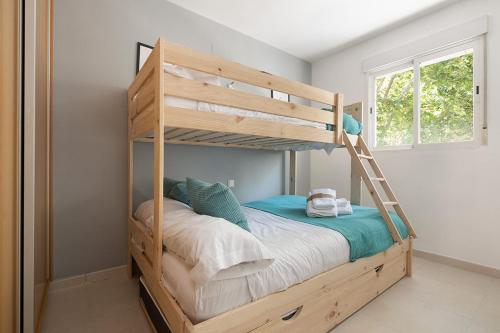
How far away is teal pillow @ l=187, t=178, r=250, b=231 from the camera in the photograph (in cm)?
137

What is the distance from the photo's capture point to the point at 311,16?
2705mm

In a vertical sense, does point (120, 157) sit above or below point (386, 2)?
below

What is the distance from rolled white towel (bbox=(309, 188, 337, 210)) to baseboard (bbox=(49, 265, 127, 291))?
6.00ft

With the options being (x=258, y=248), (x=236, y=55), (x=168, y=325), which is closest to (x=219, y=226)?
(x=258, y=248)

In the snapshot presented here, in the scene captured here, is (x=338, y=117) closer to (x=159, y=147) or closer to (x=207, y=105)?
(x=207, y=105)

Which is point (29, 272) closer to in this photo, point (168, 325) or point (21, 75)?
point (168, 325)

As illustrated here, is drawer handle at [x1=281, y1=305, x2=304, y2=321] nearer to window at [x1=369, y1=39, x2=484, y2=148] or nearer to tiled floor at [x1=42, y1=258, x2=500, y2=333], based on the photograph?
tiled floor at [x1=42, y1=258, x2=500, y2=333]

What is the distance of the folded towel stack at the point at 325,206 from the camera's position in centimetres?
209

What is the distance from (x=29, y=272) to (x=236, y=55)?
9.15 ft

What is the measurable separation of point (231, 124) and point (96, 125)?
1.36m

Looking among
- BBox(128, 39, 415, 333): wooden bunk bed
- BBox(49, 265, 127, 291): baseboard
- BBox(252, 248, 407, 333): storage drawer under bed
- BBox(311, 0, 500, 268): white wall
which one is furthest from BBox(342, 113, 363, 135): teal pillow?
BBox(49, 265, 127, 291): baseboard

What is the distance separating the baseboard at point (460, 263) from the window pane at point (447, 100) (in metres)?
1.22

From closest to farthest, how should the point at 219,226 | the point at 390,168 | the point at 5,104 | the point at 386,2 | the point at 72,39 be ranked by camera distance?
the point at 5,104 → the point at 219,226 → the point at 72,39 → the point at 386,2 → the point at 390,168

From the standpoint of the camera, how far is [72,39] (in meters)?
1.96
